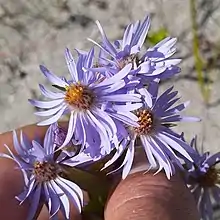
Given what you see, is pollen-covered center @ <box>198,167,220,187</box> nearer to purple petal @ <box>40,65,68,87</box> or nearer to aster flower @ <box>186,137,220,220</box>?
aster flower @ <box>186,137,220,220</box>

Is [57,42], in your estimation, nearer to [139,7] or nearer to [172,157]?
[139,7]

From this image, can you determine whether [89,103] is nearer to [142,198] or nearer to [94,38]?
[142,198]

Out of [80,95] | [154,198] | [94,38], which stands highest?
[94,38]

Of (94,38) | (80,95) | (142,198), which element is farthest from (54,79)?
(94,38)

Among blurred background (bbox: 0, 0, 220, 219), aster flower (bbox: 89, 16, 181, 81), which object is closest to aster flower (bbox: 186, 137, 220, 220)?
aster flower (bbox: 89, 16, 181, 81)

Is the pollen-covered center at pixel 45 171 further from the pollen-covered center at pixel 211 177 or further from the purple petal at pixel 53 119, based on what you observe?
the pollen-covered center at pixel 211 177

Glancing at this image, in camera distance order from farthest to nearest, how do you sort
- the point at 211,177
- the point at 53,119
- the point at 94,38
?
the point at 94,38, the point at 211,177, the point at 53,119

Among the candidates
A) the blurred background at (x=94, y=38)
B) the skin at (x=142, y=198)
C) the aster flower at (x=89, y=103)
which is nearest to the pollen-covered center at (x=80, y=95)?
the aster flower at (x=89, y=103)
